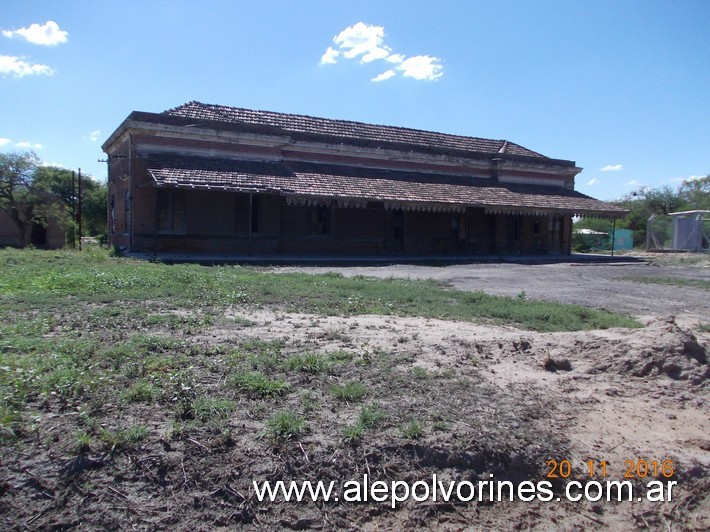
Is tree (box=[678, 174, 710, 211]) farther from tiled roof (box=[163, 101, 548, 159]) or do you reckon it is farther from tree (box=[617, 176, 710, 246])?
tiled roof (box=[163, 101, 548, 159])

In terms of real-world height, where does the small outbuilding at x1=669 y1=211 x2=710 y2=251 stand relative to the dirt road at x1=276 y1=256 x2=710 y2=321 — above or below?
above

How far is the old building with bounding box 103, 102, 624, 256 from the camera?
21.8m

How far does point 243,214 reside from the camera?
23094 mm

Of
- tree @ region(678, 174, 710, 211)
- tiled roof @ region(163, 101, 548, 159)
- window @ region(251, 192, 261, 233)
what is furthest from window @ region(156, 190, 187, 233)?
tree @ region(678, 174, 710, 211)

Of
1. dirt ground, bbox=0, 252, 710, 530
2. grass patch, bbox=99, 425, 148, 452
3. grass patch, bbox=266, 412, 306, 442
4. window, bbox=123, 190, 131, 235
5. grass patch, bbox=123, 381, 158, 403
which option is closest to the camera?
dirt ground, bbox=0, 252, 710, 530

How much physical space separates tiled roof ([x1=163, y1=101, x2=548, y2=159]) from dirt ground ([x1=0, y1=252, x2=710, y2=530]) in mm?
18748

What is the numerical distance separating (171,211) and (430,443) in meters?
19.4

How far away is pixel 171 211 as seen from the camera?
22.0 metres

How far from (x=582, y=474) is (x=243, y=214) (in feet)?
65.1

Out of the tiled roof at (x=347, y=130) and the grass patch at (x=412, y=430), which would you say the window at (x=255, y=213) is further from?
the grass patch at (x=412, y=430)

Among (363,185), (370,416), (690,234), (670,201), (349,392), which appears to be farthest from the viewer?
(670,201)

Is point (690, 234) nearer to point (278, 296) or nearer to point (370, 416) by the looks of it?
point (278, 296)

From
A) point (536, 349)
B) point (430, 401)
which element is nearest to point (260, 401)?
point (430, 401)

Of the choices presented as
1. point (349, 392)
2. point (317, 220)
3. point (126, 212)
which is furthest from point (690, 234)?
point (349, 392)
